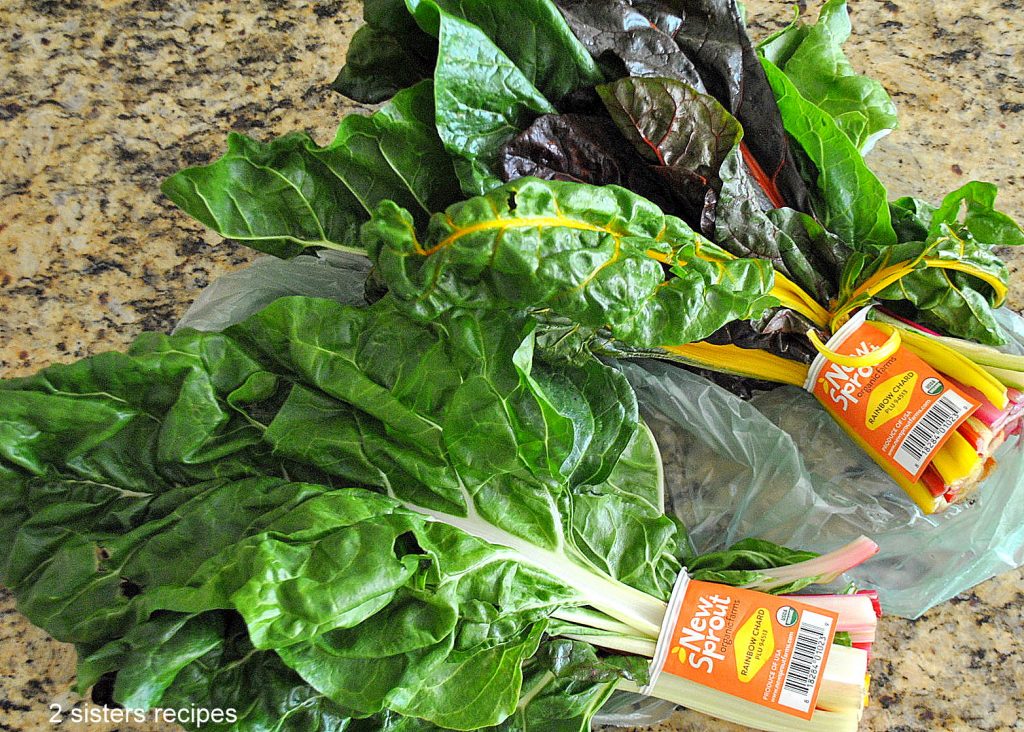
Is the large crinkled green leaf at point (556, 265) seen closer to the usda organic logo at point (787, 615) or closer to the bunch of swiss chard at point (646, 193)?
the bunch of swiss chard at point (646, 193)

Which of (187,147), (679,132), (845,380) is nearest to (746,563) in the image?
(845,380)

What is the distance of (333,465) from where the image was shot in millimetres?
780

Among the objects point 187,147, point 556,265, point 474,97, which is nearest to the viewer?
point 556,265

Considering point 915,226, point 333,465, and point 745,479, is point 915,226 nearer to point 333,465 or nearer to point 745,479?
point 745,479

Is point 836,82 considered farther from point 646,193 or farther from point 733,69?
point 646,193

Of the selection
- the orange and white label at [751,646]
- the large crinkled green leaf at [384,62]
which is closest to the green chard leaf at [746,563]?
the orange and white label at [751,646]

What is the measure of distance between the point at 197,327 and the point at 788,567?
71 cm

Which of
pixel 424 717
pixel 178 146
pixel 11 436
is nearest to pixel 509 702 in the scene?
pixel 424 717

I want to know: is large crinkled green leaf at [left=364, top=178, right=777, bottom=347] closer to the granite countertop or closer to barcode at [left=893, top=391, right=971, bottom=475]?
barcode at [left=893, top=391, right=971, bottom=475]

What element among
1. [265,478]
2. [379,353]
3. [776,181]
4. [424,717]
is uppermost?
[776,181]

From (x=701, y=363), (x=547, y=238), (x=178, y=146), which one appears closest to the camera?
(x=547, y=238)

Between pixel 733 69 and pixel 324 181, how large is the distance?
0.45 metres

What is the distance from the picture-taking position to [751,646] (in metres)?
0.82

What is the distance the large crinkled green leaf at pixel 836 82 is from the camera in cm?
98
